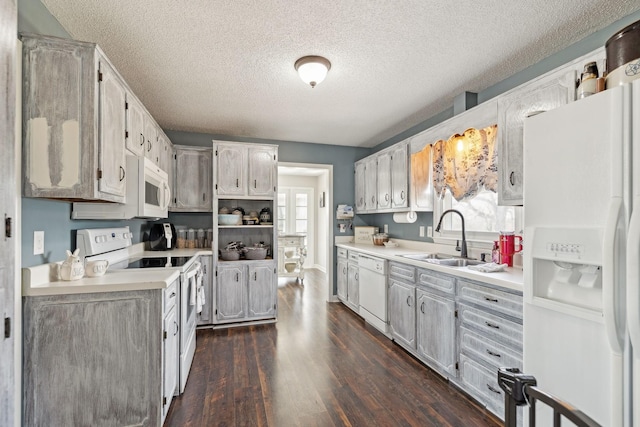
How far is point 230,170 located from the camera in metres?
3.83

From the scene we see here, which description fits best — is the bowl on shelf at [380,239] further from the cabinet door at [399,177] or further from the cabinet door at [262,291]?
the cabinet door at [262,291]

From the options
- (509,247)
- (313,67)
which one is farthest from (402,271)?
(313,67)

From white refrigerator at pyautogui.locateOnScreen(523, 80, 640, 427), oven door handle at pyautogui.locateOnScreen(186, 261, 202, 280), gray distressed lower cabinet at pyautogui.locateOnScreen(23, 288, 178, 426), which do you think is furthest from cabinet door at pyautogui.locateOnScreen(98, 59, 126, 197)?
white refrigerator at pyautogui.locateOnScreen(523, 80, 640, 427)

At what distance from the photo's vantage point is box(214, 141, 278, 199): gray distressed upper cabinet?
381 centimetres

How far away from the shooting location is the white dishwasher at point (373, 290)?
333cm

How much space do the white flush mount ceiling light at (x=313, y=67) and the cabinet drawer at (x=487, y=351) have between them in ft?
7.30

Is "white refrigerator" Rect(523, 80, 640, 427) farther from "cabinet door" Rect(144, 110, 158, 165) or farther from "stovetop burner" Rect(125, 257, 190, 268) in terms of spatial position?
"cabinet door" Rect(144, 110, 158, 165)

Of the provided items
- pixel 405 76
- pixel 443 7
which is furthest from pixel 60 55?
pixel 405 76

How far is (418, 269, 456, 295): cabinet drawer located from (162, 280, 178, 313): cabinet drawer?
2.04m

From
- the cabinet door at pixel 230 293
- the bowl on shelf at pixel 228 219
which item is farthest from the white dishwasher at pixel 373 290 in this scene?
the bowl on shelf at pixel 228 219

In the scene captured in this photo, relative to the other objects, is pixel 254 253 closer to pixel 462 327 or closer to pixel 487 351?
pixel 462 327

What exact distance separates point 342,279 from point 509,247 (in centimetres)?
254

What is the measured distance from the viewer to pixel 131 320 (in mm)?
1727

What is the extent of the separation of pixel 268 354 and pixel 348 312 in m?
1.59
